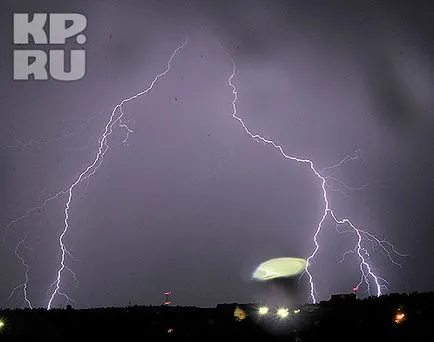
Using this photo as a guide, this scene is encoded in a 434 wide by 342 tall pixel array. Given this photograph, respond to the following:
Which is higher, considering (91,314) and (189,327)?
(91,314)

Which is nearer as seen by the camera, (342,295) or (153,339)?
(153,339)

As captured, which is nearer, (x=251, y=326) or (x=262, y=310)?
(x=251, y=326)

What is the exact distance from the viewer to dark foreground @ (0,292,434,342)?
18375 millimetres

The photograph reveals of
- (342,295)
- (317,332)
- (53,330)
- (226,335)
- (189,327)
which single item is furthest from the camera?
(342,295)

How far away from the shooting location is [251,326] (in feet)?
72.7

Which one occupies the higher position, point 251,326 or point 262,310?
point 262,310

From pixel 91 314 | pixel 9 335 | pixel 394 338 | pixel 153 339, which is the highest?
pixel 91 314

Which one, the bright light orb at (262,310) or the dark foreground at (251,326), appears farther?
the bright light orb at (262,310)

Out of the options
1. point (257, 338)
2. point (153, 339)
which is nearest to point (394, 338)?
point (257, 338)

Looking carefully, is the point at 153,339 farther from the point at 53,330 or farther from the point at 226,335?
the point at 53,330

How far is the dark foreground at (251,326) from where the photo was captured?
60.3 ft

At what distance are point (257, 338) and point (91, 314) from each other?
18581 millimetres

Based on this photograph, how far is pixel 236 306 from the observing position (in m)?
34.8

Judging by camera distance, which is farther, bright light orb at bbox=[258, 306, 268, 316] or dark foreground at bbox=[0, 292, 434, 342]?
bright light orb at bbox=[258, 306, 268, 316]
